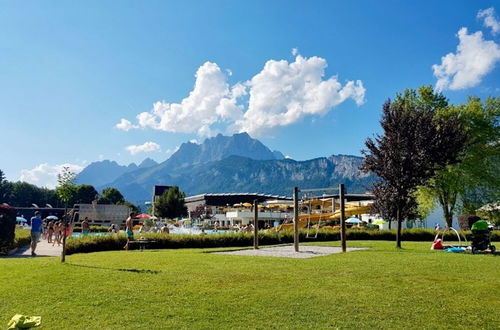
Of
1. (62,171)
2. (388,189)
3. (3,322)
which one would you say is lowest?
(3,322)

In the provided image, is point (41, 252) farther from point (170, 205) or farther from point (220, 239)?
point (170, 205)

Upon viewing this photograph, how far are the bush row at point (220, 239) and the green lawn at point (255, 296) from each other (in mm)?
8526

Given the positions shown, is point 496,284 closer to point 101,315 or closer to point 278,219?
point 101,315

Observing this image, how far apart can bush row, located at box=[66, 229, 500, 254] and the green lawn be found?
336 inches

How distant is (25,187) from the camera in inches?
4252

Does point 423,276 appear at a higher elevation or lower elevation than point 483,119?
lower

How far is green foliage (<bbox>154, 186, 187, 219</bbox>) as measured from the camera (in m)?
84.8

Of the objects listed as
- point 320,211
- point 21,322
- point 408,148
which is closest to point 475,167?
point 320,211

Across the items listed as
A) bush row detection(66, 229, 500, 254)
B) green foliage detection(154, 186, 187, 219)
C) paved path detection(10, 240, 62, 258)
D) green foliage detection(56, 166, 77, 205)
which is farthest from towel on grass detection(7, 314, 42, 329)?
green foliage detection(154, 186, 187, 219)

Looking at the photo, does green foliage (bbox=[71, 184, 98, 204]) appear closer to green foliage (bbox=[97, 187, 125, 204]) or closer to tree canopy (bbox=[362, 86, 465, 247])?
green foliage (bbox=[97, 187, 125, 204])

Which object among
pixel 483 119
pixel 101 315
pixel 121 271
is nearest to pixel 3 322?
pixel 101 315

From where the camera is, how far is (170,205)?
85.0m

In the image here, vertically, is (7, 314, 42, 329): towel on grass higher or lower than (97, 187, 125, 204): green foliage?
lower

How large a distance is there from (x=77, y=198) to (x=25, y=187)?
59.3 feet
